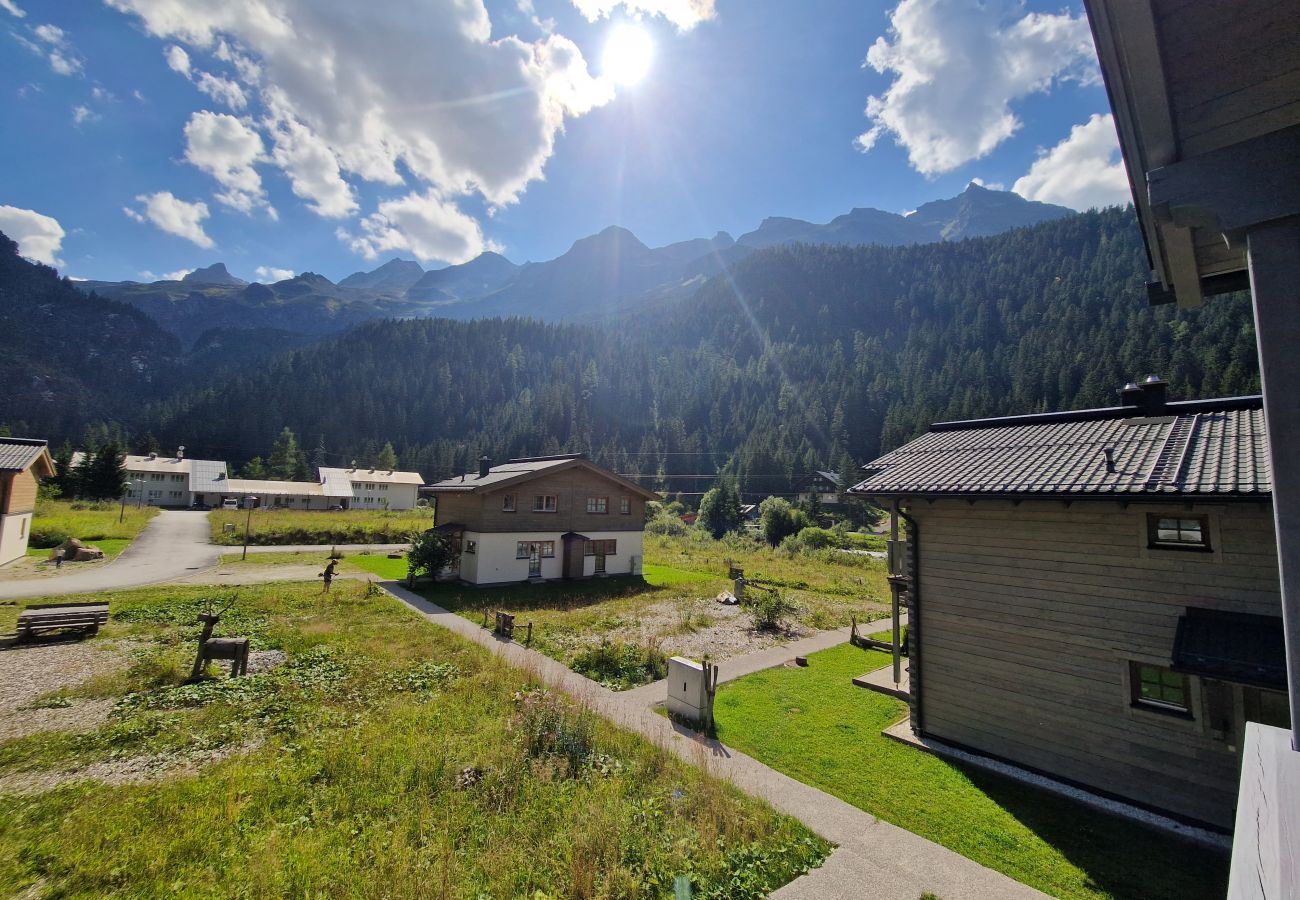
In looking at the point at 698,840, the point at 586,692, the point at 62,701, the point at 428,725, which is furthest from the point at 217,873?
the point at 62,701

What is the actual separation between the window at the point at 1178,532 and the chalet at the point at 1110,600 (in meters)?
0.02

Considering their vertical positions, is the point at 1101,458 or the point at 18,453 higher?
the point at 18,453

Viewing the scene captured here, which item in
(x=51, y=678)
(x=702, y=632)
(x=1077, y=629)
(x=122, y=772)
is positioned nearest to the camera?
(x=122, y=772)

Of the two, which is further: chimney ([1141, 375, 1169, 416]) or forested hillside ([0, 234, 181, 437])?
forested hillside ([0, 234, 181, 437])

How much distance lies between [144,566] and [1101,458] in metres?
39.4

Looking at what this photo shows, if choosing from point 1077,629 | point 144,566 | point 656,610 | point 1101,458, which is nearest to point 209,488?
point 144,566

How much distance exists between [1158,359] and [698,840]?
118m

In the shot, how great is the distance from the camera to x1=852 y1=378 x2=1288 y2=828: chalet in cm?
742

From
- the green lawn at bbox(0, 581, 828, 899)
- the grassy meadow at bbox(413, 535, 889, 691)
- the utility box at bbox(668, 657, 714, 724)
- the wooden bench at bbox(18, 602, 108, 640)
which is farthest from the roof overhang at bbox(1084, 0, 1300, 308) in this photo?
the wooden bench at bbox(18, 602, 108, 640)

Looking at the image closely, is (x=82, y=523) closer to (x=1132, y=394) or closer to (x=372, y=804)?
(x=372, y=804)

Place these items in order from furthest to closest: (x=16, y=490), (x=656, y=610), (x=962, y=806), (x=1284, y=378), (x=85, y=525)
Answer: (x=85, y=525) → (x=16, y=490) → (x=656, y=610) → (x=962, y=806) → (x=1284, y=378)

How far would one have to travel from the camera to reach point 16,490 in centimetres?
2430

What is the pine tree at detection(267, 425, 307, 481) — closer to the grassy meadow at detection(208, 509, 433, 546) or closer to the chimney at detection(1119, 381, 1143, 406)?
the grassy meadow at detection(208, 509, 433, 546)

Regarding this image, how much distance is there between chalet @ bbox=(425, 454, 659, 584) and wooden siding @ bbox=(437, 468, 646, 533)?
0.05 metres
